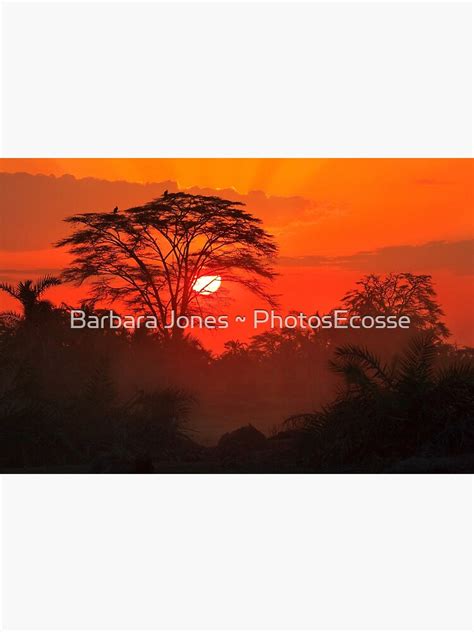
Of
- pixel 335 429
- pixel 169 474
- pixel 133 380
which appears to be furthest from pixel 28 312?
pixel 335 429

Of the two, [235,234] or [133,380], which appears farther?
[235,234]

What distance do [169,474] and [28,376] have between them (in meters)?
4.50

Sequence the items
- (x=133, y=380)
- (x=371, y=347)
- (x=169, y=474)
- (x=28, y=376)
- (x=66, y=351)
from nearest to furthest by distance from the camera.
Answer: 1. (x=169, y=474)
2. (x=28, y=376)
3. (x=66, y=351)
4. (x=133, y=380)
5. (x=371, y=347)

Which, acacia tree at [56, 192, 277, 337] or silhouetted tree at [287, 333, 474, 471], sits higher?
acacia tree at [56, 192, 277, 337]

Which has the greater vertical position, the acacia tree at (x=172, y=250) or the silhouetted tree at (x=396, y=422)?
the acacia tree at (x=172, y=250)

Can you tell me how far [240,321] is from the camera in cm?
2681

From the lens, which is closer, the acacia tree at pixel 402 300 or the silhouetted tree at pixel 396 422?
the silhouetted tree at pixel 396 422

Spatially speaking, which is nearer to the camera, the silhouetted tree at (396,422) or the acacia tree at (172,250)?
the silhouetted tree at (396,422)

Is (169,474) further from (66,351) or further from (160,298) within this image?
(160,298)

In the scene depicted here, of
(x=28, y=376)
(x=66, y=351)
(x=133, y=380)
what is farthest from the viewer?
(x=133, y=380)

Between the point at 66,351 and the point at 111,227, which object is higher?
the point at 111,227

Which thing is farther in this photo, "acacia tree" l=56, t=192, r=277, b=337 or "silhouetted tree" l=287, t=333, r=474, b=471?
"acacia tree" l=56, t=192, r=277, b=337

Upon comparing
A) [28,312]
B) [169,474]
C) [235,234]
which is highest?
[235,234]

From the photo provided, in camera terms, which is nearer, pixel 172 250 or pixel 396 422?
pixel 396 422
